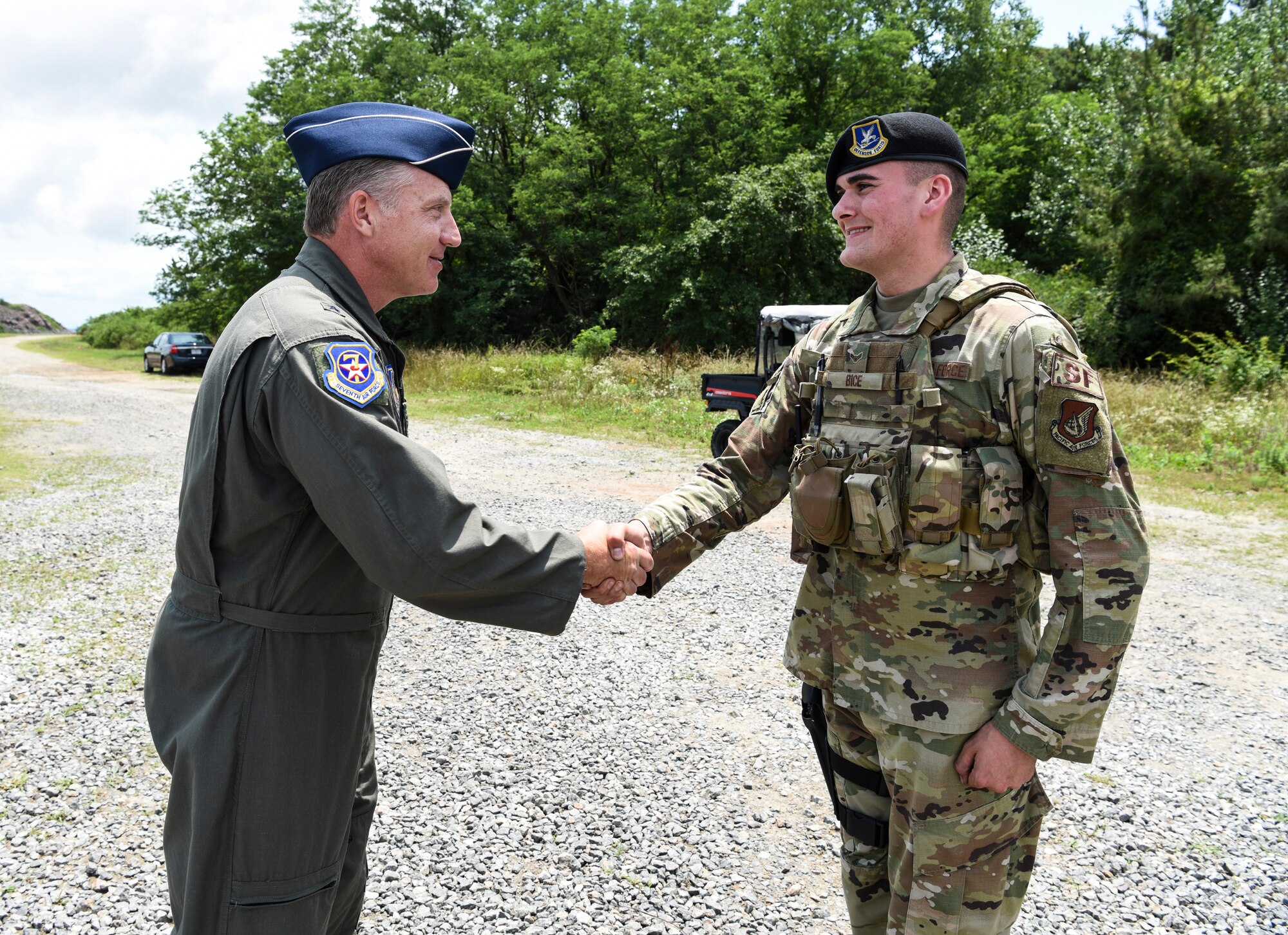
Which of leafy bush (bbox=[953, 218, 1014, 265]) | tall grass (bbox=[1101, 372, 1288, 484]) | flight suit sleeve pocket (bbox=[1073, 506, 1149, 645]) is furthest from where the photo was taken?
leafy bush (bbox=[953, 218, 1014, 265])

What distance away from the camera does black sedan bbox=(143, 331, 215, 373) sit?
26547 millimetres

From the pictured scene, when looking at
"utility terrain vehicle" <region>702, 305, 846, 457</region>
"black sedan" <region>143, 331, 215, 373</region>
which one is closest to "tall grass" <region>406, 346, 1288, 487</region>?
"utility terrain vehicle" <region>702, 305, 846, 457</region>

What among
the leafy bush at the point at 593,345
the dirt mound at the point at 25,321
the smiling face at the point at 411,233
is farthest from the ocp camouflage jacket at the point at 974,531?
the dirt mound at the point at 25,321

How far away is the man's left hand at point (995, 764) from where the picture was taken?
6.46 ft

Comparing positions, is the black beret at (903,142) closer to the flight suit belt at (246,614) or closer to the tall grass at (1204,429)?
the flight suit belt at (246,614)

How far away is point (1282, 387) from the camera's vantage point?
536 inches

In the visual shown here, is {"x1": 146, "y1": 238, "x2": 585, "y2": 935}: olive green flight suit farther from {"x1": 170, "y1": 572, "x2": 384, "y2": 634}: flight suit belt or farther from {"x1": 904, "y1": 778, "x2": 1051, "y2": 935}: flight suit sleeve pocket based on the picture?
{"x1": 904, "y1": 778, "x2": 1051, "y2": 935}: flight suit sleeve pocket

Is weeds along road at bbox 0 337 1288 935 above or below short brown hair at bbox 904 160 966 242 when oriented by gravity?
below

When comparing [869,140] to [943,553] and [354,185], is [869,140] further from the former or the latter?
[354,185]

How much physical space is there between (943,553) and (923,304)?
0.64m

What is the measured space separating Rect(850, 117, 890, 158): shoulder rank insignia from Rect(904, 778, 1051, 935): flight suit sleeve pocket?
1.65 m

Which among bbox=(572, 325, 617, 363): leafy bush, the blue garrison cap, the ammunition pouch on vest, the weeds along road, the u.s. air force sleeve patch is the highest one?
bbox=(572, 325, 617, 363): leafy bush

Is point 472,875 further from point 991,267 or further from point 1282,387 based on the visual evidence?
point 991,267

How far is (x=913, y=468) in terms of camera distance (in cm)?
210
